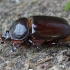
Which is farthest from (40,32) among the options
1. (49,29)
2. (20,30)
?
(20,30)

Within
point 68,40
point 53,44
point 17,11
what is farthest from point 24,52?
point 17,11

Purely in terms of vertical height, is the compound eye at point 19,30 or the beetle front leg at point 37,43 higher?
the compound eye at point 19,30

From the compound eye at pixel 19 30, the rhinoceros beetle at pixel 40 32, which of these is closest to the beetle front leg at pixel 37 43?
the rhinoceros beetle at pixel 40 32

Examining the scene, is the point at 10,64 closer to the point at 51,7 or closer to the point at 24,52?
the point at 24,52

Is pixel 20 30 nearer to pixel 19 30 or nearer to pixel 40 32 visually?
pixel 19 30

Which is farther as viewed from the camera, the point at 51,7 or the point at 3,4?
the point at 3,4

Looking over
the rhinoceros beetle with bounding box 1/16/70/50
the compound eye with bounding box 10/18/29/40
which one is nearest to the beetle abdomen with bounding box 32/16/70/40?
the rhinoceros beetle with bounding box 1/16/70/50

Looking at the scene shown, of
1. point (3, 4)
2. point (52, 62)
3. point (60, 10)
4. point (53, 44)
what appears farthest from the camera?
point (3, 4)

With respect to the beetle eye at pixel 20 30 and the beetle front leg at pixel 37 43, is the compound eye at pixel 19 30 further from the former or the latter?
the beetle front leg at pixel 37 43
